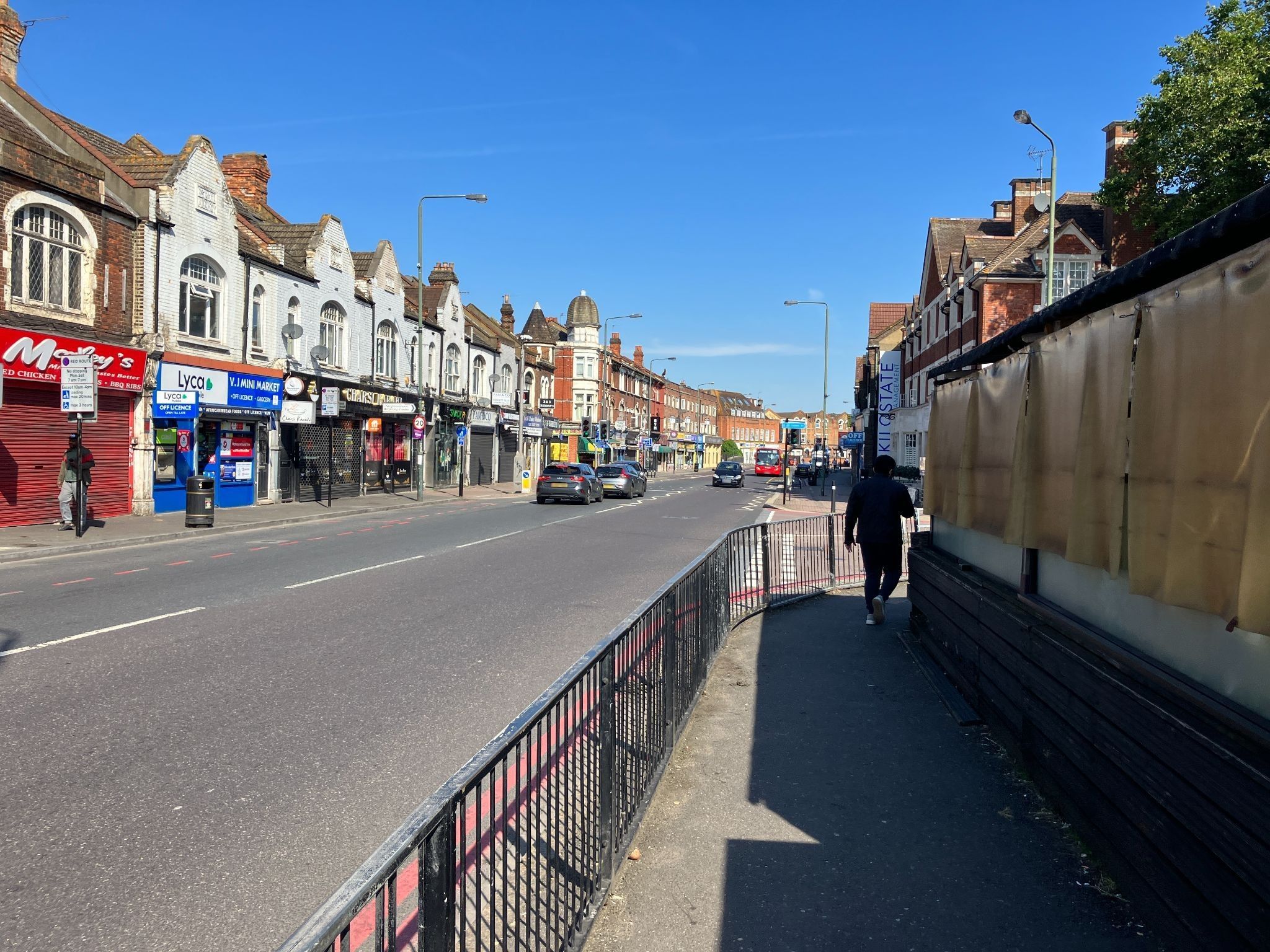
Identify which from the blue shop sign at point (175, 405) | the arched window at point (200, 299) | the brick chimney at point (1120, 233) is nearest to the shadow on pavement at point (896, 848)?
the blue shop sign at point (175, 405)

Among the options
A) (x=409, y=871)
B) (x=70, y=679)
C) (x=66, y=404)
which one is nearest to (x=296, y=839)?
(x=409, y=871)

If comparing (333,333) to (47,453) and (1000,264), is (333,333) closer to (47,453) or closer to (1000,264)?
(47,453)

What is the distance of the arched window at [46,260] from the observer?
18.3m

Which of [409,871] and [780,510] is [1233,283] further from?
[780,510]

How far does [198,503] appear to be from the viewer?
19266 millimetres

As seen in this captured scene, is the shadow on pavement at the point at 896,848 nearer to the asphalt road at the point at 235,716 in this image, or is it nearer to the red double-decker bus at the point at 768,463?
the asphalt road at the point at 235,716

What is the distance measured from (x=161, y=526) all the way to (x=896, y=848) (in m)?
18.9

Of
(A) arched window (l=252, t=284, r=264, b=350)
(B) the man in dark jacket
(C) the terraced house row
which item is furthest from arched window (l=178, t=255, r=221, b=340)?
(B) the man in dark jacket

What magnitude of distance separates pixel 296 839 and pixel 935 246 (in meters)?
44.0

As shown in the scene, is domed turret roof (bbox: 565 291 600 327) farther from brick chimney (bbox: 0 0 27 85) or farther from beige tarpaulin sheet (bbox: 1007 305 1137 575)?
beige tarpaulin sheet (bbox: 1007 305 1137 575)

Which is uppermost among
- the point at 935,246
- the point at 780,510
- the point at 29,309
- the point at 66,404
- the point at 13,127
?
the point at 935,246

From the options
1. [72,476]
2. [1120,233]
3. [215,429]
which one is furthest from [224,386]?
[1120,233]

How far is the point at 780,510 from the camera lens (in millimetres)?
31766

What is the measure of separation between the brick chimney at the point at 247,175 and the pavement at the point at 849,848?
3191 centimetres
